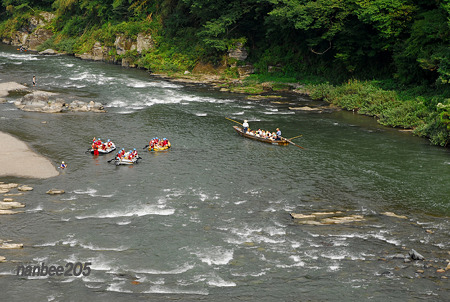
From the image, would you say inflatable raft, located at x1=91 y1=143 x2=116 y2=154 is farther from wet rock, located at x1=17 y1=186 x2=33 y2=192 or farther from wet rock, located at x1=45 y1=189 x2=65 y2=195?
wet rock, located at x1=17 y1=186 x2=33 y2=192

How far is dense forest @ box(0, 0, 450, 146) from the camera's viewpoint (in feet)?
182

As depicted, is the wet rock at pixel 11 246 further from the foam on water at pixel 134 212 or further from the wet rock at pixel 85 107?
the wet rock at pixel 85 107

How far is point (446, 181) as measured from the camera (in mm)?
40125

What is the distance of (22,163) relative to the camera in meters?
42.7

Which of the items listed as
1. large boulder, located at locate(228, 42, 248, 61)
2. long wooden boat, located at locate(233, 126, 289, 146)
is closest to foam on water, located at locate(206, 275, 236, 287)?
long wooden boat, located at locate(233, 126, 289, 146)

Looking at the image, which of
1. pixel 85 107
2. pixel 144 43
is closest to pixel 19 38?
pixel 144 43

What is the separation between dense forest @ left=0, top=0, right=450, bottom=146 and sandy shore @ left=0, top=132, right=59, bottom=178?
3781 centimetres

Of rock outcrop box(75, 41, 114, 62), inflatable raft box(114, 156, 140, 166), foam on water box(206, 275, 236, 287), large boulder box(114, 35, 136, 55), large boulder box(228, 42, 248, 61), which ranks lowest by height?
foam on water box(206, 275, 236, 287)

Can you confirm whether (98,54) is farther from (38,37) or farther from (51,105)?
(51,105)

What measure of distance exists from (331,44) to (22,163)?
50552 mm

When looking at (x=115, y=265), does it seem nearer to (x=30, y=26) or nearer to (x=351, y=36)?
(x=351, y=36)

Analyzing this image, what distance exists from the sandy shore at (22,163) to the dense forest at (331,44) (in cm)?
3781

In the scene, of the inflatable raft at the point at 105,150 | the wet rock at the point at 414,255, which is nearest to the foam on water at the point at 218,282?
the wet rock at the point at 414,255

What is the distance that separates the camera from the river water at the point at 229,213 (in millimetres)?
26000
